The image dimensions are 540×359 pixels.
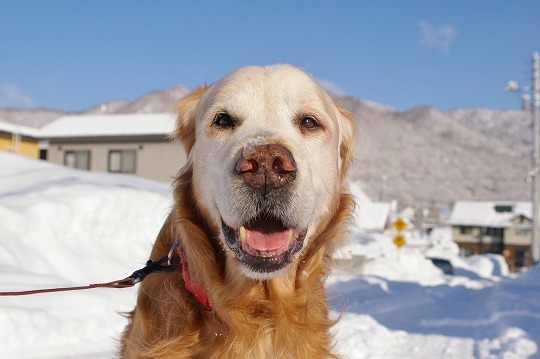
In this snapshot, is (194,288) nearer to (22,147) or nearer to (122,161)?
(122,161)

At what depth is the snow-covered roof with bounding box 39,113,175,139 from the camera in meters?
27.8

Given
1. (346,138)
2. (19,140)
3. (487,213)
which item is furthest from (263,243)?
(487,213)

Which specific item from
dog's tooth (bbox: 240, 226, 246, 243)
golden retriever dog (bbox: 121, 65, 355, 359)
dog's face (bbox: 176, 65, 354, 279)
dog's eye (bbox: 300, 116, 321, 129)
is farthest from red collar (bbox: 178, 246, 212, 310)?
dog's eye (bbox: 300, 116, 321, 129)

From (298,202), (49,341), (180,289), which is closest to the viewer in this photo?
(298,202)

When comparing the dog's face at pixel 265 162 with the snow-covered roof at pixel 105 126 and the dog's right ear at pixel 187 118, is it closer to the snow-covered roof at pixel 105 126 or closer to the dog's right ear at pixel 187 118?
the dog's right ear at pixel 187 118

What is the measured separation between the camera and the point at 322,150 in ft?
9.39

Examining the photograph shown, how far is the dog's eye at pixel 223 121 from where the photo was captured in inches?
109

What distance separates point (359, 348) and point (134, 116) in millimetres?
26400

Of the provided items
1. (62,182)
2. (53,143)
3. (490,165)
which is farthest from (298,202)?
(490,165)

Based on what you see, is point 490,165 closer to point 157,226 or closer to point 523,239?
point 523,239

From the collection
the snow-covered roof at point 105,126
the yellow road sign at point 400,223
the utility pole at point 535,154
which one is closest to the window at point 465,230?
the utility pole at point 535,154

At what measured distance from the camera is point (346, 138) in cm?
348

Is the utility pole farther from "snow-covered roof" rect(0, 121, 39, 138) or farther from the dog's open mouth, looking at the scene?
the dog's open mouth

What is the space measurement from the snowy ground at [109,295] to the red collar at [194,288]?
645 millimetres
